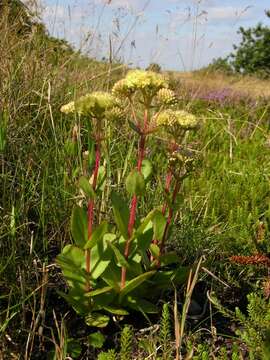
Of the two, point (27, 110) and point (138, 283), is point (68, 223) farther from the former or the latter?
point (27, 110)

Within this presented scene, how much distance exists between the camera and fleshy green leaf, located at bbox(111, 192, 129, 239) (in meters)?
1.71

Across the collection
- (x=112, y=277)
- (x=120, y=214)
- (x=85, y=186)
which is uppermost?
(x=85, y=186)

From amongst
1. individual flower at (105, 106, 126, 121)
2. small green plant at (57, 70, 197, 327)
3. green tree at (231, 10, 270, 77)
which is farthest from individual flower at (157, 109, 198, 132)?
green tree at (231, 10, 270, 77)

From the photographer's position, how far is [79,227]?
175 cm

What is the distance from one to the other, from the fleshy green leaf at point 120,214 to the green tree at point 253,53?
13.2m

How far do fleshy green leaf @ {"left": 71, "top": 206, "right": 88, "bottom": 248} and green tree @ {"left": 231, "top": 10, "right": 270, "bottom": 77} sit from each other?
1326cm

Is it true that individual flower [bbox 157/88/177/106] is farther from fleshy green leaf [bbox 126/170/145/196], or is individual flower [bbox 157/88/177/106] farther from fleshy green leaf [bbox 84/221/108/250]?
fleshy green leaf [bbox 84/221/108/250]

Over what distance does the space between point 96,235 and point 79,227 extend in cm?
11

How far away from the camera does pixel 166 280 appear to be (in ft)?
6.27

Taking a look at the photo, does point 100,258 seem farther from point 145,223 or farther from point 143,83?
point 143,83

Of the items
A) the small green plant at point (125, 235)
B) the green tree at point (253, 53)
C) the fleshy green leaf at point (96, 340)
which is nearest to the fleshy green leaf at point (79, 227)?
the small green plant at point (125, 235)

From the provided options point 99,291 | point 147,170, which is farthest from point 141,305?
point 147,170

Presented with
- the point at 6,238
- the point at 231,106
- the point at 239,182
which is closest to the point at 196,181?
the point at 239,182

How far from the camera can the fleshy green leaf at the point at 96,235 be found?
1.65 metres
